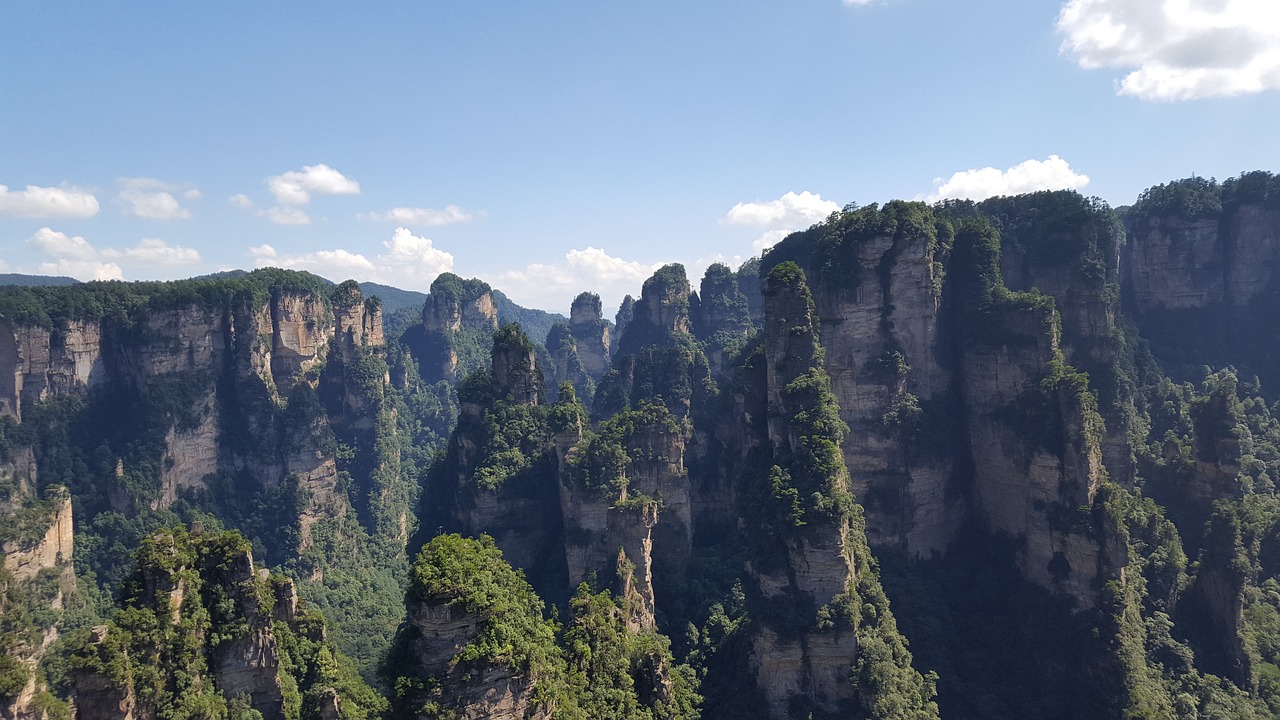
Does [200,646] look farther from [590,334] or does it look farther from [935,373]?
[590,334]


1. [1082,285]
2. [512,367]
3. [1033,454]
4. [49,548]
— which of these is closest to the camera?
[1033,454]

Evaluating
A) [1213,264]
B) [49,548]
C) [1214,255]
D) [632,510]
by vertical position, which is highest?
[1214,255]

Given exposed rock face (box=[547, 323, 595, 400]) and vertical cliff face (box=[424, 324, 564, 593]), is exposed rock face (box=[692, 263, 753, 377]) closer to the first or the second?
exposed rock face (box=[547, 323, 595, 400])

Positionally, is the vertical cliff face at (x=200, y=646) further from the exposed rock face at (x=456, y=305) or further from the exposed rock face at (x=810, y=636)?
the exposed rock face at (x=456, y=305)

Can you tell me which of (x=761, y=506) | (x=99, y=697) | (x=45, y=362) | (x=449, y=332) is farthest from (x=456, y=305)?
(x=99, y=697)

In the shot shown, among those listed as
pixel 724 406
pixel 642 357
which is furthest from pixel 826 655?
pixel 642 357

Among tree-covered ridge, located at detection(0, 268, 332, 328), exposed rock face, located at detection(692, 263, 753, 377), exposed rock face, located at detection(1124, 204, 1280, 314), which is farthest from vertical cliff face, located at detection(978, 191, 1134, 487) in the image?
tree-covered ridge, located at detection(0, 268, 332, 328)
